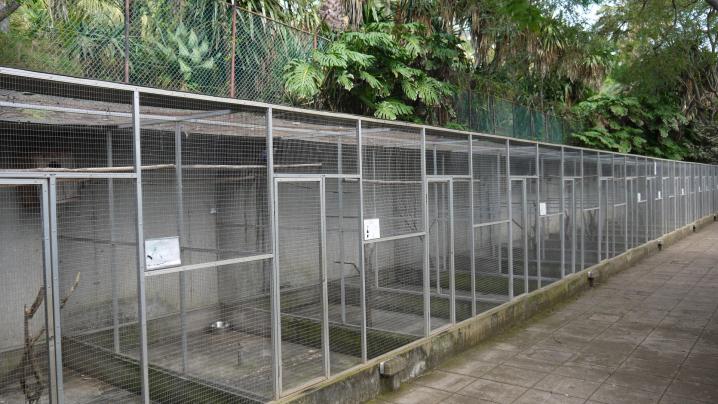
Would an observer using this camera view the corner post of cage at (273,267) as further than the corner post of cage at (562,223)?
No

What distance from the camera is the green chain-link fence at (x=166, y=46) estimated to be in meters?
5.77

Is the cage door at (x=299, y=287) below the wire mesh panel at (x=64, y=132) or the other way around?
below

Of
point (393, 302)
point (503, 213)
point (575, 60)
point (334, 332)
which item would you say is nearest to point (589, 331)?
point (503, 213)

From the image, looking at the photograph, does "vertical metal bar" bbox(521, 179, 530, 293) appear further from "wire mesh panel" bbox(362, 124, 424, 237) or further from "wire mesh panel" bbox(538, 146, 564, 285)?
"wire mesh panel" bbox(362, 124, 424, 237)

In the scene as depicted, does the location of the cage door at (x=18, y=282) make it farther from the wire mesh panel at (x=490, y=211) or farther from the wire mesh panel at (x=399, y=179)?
the wire mesh panel at (x=490, y=211)

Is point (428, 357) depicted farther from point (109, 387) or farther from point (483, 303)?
point (109, 387)

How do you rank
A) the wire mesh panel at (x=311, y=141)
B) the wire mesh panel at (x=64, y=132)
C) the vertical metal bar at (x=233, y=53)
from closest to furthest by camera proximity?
the wire mesh panel at (x=64, y=132)
the wire mesh panel at (x=311, y=141)
the vertical metal bar at (x=233, y=53)

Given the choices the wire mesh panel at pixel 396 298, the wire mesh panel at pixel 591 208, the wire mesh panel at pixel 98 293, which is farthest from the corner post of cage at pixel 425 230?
the wire mesh panel at pixel 591 208

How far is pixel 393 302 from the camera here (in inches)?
289

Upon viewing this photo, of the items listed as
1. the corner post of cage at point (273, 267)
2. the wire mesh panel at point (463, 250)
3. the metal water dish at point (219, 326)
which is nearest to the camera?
the corner post of cage at point (273, 267)

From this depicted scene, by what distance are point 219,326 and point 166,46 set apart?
11.0ft

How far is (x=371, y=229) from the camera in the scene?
534 centimetres

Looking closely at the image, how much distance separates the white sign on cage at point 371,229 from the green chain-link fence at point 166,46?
103 inches

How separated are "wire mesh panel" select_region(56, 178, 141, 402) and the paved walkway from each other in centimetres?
257
